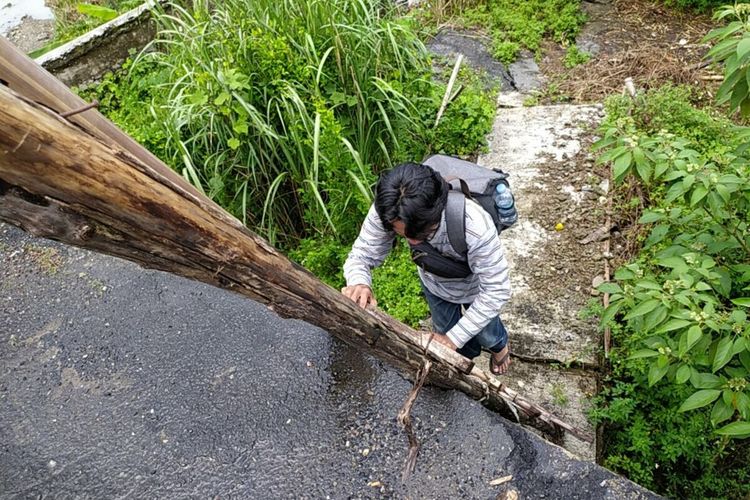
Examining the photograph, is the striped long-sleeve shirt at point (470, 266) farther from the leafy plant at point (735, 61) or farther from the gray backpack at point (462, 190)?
the leafy plant at point (735, 61)

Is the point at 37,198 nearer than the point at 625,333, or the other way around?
the point at 37,198

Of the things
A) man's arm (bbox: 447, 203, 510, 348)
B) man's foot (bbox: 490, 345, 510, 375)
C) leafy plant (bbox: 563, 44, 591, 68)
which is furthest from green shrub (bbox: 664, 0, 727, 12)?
man's arm (bbox: 447, 203, 510, 348)

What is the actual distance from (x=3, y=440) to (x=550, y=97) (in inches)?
196

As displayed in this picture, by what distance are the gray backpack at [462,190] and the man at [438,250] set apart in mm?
37

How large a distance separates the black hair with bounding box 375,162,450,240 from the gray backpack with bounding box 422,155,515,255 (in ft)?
0.38

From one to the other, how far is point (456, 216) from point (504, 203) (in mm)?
293

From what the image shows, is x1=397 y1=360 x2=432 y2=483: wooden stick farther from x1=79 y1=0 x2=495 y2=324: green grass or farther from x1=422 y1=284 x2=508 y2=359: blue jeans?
x1=79 y1=0 x2=495 y2=324: green grass

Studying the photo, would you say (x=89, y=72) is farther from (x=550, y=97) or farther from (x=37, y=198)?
(x=37, y=198)

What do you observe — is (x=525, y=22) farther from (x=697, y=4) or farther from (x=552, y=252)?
(x=552, y=252)

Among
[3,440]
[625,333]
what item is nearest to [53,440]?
[3,440]

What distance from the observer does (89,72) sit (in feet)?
19.0

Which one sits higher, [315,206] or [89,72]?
[89,72]

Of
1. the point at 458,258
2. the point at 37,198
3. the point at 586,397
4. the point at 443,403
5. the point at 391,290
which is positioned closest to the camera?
the point at 37,198

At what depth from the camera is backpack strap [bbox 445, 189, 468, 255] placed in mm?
2309
